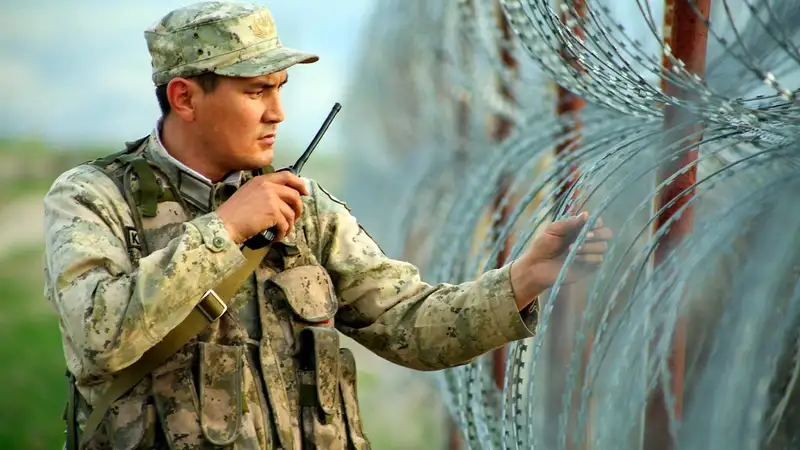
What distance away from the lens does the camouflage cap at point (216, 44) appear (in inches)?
107

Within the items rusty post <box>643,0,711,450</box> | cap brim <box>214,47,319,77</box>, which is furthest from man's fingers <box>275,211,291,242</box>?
rusty post <box>643,0,711,450</box>

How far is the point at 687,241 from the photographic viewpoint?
269 centimetres

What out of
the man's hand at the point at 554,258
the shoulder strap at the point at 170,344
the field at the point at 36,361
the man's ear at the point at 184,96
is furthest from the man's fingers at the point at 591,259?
the field at the point at 36,361

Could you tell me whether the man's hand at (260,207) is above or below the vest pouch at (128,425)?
above

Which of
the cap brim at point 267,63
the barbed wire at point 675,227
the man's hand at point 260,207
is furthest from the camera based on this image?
the cap brim at point 267,63

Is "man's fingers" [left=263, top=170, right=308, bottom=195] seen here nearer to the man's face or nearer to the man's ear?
the man's face

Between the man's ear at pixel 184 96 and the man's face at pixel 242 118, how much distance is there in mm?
14

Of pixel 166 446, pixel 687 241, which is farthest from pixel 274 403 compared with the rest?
pixel 687 241

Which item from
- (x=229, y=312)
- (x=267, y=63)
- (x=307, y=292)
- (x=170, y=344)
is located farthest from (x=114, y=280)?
(x=267, y=63)

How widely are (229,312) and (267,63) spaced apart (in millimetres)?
515

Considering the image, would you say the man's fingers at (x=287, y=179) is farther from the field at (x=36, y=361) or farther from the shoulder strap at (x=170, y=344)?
the field at (x=36, y=361)

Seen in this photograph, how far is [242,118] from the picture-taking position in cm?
271

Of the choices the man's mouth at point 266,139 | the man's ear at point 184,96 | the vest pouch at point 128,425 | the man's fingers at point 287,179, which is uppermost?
the man's ear at point 184,96

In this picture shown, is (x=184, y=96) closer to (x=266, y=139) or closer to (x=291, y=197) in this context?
(x=266, y=139)
